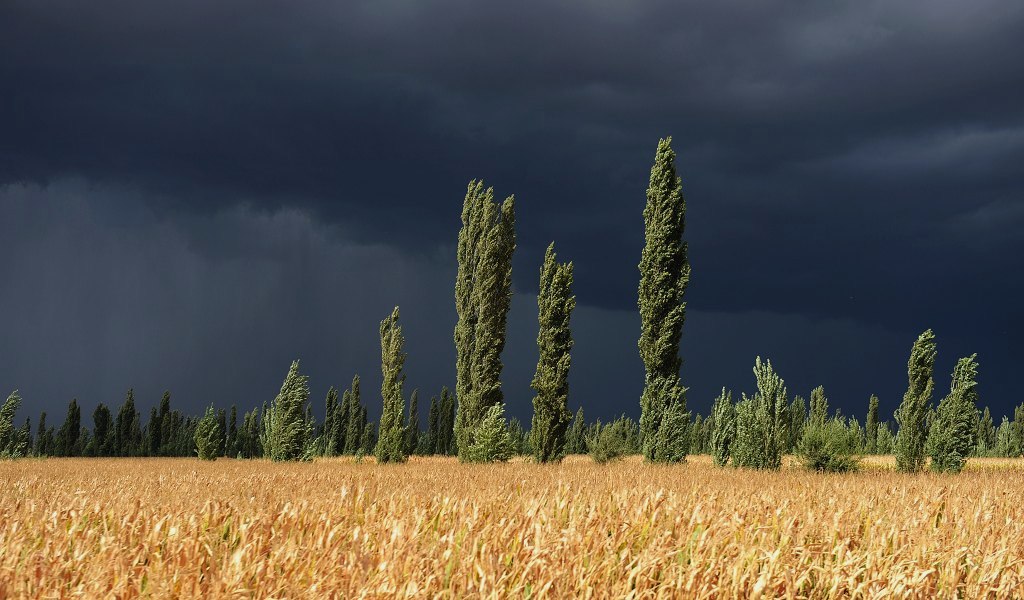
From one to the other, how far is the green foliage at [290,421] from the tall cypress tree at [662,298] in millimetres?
13674

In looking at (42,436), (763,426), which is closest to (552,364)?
(763,426)

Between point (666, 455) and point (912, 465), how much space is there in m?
7.84

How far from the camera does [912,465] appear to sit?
76.7 feet

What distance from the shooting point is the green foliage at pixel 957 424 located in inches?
867

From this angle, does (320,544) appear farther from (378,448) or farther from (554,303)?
(378,448)

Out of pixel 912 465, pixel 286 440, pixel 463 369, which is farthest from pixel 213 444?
pixel 912 465

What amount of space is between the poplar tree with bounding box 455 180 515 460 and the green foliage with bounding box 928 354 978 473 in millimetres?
18443

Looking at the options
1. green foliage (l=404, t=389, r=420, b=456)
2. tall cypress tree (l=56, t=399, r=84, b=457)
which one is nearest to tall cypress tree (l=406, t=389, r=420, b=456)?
green foliage (l=404, t=389, r=420, b=456)

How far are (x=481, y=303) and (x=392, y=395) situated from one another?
20.6 feet

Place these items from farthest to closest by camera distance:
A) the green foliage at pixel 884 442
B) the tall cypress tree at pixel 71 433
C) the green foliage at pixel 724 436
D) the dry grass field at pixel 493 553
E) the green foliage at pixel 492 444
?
the tall cypress tree at pixel 71 433, the green foliage at pixel 884 442, the green foliage at pixel 492 444, the green foliage at pixel 724 436, the dry grass field at pixel 493 553

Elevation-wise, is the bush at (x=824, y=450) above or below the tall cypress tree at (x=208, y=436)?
above

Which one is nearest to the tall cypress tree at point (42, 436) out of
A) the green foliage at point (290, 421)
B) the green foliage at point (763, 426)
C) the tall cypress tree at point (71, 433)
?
the tall cypress tree at point (71, 433)

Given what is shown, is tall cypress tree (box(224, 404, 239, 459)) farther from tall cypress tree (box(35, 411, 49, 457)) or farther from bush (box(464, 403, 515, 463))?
bush (box(464, 403, 515, 463))

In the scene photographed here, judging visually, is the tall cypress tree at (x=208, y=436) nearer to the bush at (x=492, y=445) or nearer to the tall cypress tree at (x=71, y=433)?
the bush at (x=492, y=445)
